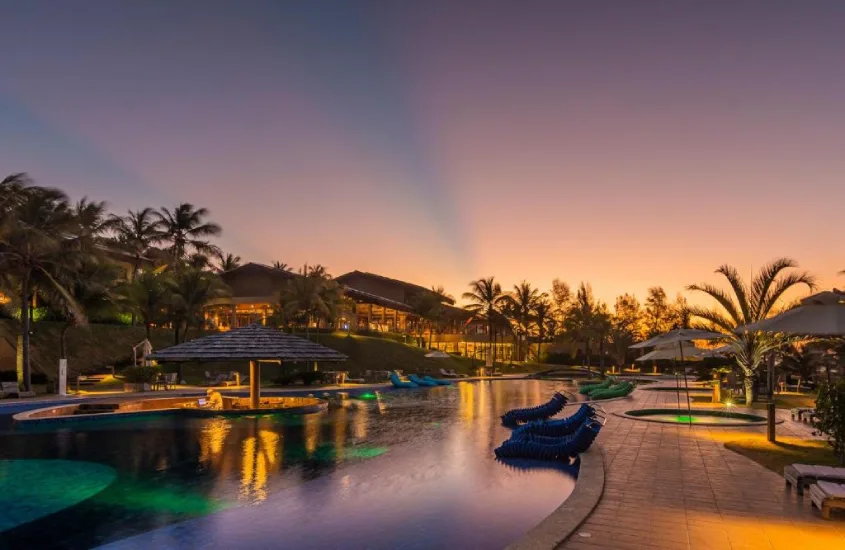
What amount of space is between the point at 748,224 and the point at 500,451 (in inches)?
897

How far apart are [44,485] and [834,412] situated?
13.8m

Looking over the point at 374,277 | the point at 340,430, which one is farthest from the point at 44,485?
the point at 374,277

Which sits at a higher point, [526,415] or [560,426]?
[560,426]

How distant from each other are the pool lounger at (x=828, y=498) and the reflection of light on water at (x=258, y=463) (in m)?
7.88

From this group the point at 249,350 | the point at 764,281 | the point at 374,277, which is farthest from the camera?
the point at 374,277

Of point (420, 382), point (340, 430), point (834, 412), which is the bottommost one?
point (420, 382)

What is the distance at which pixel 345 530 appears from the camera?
782cm

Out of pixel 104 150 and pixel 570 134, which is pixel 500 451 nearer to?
pixel 570 134

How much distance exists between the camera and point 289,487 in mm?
10164

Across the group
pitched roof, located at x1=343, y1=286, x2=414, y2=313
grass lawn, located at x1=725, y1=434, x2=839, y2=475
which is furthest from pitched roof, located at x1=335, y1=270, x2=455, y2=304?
grass lawn, located at x1=725, y1=434, x2=839, y2=475

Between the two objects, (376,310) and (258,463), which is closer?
(258,463)

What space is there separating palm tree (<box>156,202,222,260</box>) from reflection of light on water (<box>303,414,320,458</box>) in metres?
39.8

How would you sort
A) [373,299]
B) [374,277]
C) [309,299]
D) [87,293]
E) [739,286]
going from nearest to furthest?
[739,286]
[87,293]
[309,299]
[373,299]
[374,277]

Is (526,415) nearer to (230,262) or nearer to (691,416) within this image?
(691,416)
